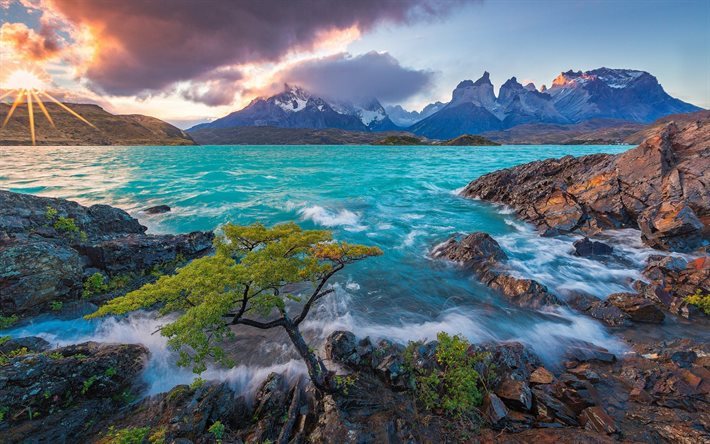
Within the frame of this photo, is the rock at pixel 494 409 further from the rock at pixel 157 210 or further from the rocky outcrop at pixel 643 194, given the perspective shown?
the rock at pixel 157 210

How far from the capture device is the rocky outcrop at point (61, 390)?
8.84m

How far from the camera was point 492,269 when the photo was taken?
802 inches

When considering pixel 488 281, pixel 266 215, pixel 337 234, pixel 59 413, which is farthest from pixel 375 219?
pixel 59 413

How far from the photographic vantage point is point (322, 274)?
11289mm

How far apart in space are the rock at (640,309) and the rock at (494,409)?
10790mm

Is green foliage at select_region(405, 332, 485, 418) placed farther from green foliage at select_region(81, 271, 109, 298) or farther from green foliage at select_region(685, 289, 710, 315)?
green foliage at select_region(81, 271, 109, 298)

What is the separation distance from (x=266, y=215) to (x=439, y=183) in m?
38.5

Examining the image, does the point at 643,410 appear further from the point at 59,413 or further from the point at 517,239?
the point at 517,239

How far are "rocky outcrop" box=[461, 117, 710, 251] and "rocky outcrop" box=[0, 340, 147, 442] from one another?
1323 inches

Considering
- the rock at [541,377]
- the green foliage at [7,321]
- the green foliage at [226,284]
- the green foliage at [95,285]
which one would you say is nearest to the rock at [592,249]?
the rock at [541,377]

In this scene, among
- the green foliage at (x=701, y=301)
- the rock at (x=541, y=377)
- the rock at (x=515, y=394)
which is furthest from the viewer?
the green foliage at (x=701, y=301)

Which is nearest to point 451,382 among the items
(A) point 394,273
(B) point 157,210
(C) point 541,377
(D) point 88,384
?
(C) point 541,377

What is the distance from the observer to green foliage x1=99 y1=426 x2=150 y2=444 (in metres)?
8.30

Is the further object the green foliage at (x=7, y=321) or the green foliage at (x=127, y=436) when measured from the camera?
the green foliage at (x=7, y=321)
